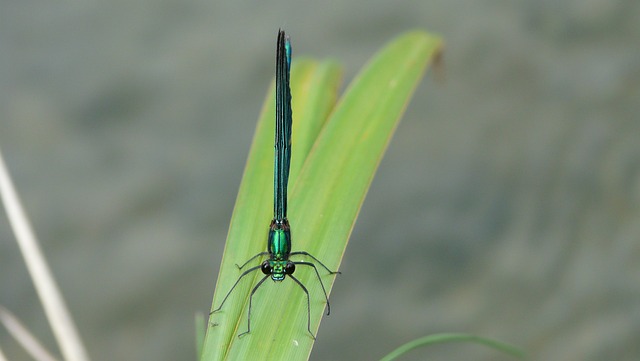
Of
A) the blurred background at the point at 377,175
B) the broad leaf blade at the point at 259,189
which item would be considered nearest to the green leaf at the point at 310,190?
the broad leaf blade at the point at 259,189

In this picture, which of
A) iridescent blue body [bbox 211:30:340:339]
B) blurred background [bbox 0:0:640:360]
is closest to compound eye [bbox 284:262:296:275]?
iridescent blue body [bbox 211:30:340:339]

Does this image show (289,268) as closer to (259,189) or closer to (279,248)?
(279,248)

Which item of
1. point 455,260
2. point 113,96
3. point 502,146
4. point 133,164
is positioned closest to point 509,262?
point 455,260

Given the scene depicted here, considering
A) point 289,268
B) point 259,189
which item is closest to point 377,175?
point 259,189

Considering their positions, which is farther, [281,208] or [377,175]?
[377,175]

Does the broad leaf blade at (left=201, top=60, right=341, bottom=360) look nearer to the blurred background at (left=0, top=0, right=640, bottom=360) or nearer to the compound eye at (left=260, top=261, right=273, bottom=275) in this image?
the compound eye at (left=260, top=261, right=273, bottom=275)
